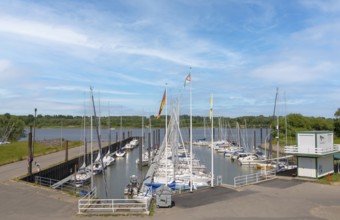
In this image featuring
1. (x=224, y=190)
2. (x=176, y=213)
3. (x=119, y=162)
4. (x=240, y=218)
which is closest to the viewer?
(x=240, y=218)

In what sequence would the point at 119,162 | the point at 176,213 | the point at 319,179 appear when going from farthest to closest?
the point at 119,162, the point at 319,179, the point at 176,213

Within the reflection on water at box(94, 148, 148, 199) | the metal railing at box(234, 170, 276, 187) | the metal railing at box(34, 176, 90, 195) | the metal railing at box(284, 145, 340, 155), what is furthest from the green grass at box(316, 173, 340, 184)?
the metal railing at box(34, 176, 90, 195)

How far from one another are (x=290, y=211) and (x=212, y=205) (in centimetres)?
506

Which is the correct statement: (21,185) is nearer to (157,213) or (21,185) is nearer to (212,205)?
(157,213)

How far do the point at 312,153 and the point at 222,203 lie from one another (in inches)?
573

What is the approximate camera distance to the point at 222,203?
2383 centimetres

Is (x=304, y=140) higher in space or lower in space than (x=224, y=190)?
higher

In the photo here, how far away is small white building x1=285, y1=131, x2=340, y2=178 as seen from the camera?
33.7 metres

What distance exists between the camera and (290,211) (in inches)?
847

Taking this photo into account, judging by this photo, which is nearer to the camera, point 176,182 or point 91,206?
point 91,206

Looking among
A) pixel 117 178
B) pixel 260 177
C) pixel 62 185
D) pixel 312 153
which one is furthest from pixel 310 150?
pixel 117 178

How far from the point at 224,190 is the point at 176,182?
11.1 m

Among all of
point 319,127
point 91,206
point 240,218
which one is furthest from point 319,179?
point 319,127

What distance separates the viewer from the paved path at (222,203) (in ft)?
67.8
